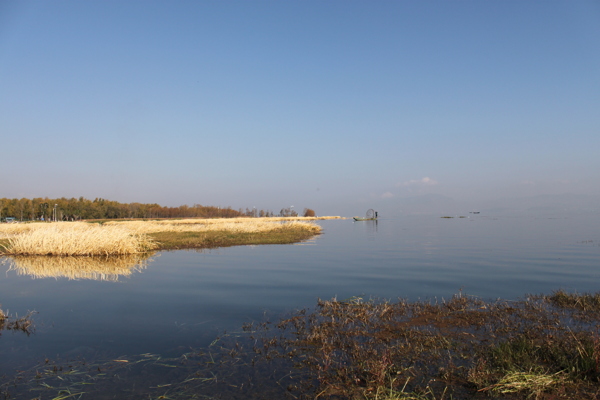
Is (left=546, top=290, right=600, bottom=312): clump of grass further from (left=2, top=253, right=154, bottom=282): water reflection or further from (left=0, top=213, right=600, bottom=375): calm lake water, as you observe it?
(left=2, top=253, right=154, bottom=282): water reflection

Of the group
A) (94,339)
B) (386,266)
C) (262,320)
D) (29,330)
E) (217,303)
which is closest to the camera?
(94,339)

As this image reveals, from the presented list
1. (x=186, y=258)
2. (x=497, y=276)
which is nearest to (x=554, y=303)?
(x=497, y=276)

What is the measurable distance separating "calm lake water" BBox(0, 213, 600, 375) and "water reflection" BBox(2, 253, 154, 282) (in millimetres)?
341

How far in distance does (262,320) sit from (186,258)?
15518mm

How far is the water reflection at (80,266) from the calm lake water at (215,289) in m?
0.34

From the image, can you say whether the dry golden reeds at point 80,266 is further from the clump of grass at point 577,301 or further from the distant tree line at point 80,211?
the distant tree line at point 80,211

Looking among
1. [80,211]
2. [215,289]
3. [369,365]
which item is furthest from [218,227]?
[80,211]

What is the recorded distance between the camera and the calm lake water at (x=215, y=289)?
28.7ft

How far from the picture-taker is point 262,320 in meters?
10.1

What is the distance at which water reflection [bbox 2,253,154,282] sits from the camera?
1803 centimetres

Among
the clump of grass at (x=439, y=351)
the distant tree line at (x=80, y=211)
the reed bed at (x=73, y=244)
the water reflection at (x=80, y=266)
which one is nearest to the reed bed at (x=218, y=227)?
the reed bed at (x=73, y=244)

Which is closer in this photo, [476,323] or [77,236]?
[476,323]

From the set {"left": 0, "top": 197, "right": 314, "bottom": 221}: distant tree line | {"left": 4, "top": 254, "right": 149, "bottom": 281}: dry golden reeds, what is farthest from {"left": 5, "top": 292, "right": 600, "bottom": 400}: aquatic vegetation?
{"left": 0, "top": 197, "right": 314, "bottom": 221}: distant tree line

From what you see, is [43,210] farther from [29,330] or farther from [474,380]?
[474,380]
